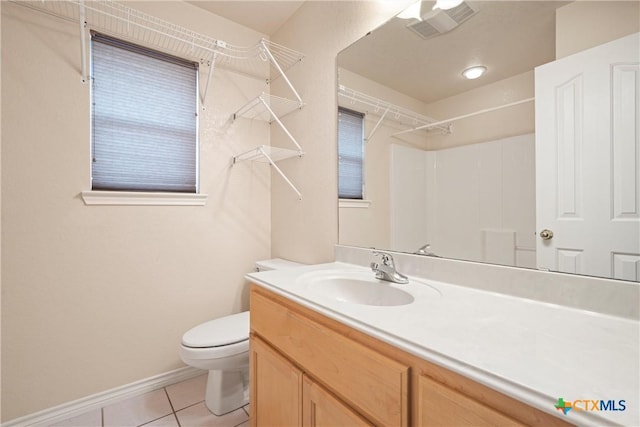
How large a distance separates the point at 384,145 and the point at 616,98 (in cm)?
83

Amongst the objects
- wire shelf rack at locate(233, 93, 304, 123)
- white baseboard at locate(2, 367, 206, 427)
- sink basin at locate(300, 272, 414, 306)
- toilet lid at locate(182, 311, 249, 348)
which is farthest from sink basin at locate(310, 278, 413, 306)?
white baseboard at locate(2, 367, 206, 427)

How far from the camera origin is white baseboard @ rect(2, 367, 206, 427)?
4.76 ft

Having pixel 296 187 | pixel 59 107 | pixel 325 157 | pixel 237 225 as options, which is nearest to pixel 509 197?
pixel 325 157

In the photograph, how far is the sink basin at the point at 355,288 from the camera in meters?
1.16

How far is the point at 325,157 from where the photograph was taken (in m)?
1.76

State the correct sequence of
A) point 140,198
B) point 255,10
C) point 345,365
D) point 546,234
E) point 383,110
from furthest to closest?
1. point 255,10
2. point 140,198
3. point 383,110
4. point 546,234
5. point 345,365

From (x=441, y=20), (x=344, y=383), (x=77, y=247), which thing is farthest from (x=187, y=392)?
(x=441, y=20)

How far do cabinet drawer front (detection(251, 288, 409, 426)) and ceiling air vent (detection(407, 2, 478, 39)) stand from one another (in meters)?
1.28

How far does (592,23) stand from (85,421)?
9.02 feet

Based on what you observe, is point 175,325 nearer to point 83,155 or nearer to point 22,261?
point 22,261

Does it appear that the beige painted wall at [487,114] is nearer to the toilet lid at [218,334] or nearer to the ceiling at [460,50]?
the ceiling at [460,50]

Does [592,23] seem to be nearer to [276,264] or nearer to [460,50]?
[460,50]

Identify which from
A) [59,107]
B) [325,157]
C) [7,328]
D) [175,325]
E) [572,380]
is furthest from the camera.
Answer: [175,325]

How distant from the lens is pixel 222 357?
1451 mm
